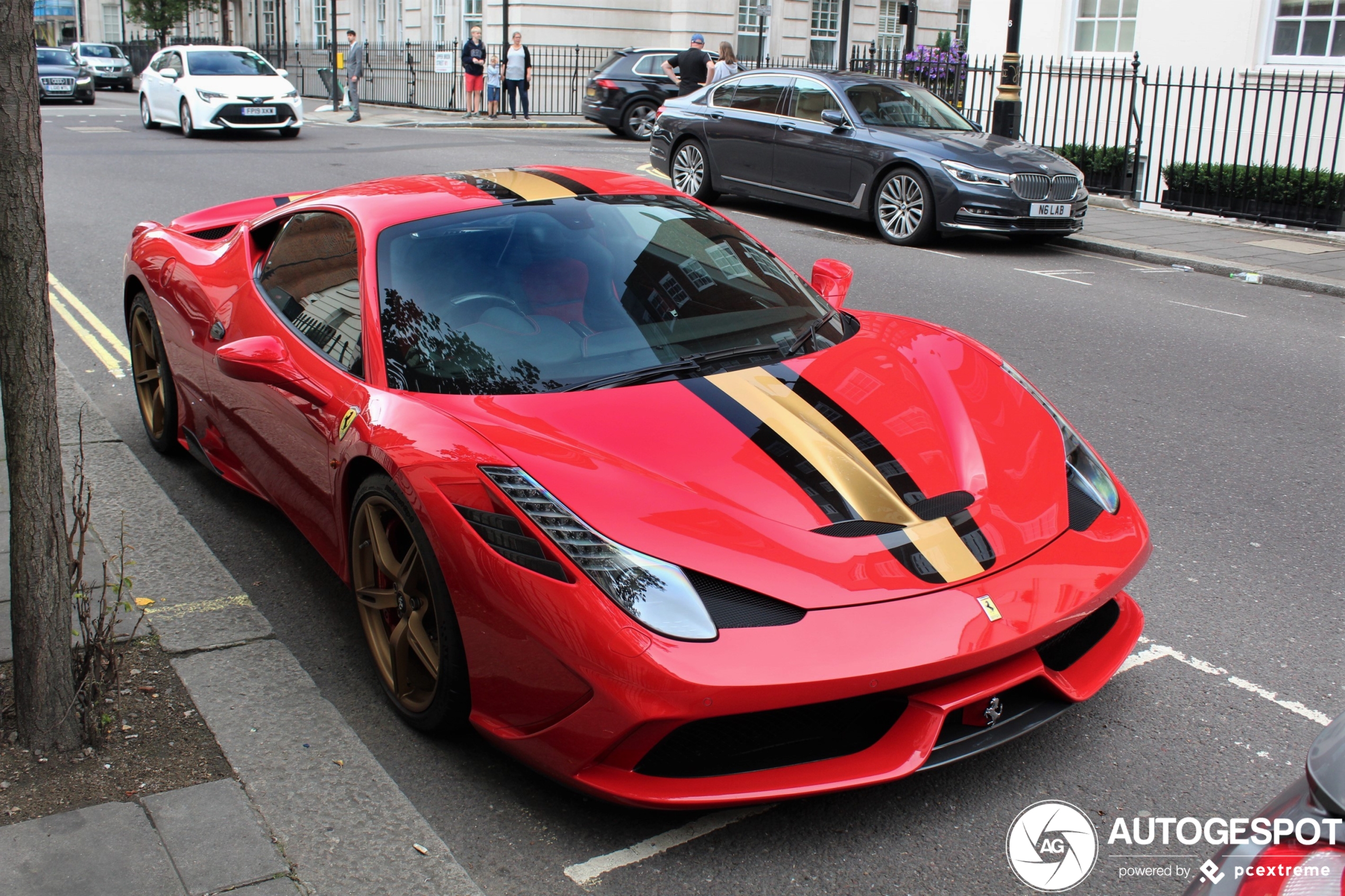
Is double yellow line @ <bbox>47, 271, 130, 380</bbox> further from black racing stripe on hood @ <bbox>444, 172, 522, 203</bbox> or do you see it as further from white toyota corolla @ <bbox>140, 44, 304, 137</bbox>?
white toyota corolla @ <bbox>140, 44, 304, 137</bbox>

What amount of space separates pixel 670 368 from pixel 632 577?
0.94 m

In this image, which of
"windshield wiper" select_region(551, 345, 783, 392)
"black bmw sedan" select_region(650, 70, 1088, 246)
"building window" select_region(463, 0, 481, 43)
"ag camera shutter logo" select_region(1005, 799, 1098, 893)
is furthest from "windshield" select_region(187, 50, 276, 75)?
"ag camera shutter logo" select_region(1005, 799, 1098, 893)

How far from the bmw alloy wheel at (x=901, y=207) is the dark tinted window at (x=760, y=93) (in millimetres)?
1896

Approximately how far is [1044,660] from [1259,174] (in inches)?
483

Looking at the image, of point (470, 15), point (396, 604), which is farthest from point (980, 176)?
point (470, 15)

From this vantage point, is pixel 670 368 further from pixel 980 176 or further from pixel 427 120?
pixel 427 120

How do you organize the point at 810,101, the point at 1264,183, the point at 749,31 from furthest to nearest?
the point at 749,31 < the point at 1264,183 < the point at 810,101

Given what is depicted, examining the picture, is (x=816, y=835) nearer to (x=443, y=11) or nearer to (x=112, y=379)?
(x=112, y=379)

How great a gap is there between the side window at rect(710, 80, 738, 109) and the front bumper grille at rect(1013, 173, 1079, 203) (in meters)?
3.70

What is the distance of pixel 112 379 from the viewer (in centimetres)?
645

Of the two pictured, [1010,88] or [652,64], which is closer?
[1010,88]

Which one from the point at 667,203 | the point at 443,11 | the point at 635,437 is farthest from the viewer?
the point at 443,11

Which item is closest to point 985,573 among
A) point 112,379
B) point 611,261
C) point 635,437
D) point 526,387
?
point 635,437

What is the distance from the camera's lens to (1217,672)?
11.0ft
